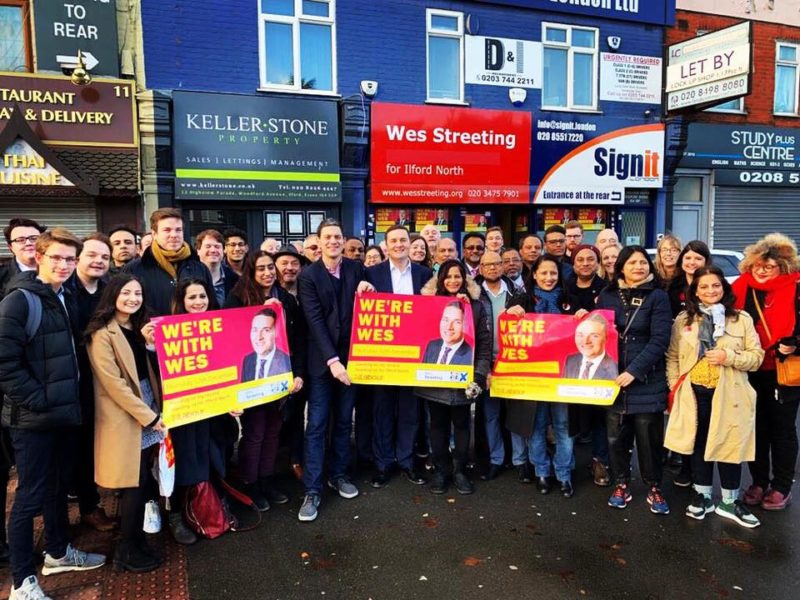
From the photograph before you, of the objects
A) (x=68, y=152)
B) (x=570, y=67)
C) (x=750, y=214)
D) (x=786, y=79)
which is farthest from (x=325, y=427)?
(x=786, y=79)

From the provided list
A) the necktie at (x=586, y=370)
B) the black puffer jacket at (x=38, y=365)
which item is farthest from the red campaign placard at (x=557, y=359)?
the black puffer jacket at (x=38, y=365)

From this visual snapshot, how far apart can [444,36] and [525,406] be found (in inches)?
398

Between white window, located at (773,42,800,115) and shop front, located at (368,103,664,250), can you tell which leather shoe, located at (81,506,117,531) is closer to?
shop front, located at (368,103,664,250)

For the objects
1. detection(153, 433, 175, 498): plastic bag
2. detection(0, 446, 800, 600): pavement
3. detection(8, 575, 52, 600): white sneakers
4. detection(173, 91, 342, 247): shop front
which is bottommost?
detection(0, 446, 800, 600): pavement

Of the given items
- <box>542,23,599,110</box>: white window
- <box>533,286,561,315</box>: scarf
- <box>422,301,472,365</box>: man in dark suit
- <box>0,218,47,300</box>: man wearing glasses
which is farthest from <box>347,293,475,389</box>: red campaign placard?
<box>542,23,599,110</box>: white window

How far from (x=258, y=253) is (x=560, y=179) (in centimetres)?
1042

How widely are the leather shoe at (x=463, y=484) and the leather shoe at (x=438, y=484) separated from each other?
0.34 ft

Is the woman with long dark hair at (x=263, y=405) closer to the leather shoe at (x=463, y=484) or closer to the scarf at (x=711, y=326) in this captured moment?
the leather shoe at (x=463, y=484)

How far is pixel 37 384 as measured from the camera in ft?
10.0

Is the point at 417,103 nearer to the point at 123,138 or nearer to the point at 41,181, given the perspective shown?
the point at 123,138

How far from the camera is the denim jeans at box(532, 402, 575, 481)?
14.8 ft

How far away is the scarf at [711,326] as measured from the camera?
3957 mm

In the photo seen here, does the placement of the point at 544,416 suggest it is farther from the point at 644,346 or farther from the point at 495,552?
the point at 495,552

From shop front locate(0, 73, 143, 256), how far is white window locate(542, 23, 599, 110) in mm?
8892
